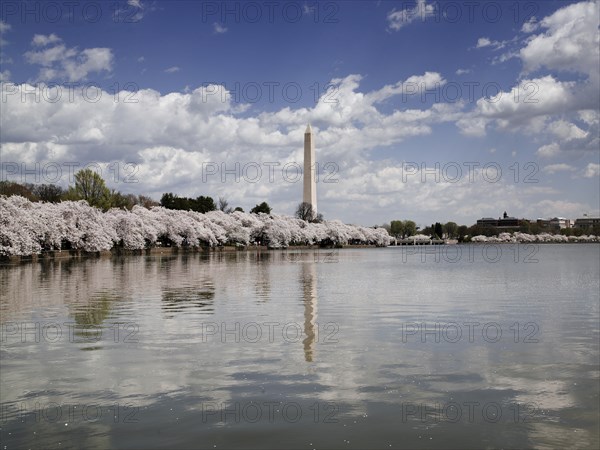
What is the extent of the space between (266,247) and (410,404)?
11668 centimetres

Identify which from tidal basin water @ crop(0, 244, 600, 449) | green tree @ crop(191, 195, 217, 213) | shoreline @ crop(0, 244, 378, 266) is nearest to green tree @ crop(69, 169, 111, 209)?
shoreline @ crop(0, 244, 378, 266)

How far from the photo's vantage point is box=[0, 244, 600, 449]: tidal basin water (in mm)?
7695

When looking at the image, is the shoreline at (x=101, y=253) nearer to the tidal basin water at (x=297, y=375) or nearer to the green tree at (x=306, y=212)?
the green tree at (x=306, y=212)

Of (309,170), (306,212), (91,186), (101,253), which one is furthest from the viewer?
(306,212)

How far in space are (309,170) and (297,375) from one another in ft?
387

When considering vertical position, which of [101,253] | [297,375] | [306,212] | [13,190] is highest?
[13,190]

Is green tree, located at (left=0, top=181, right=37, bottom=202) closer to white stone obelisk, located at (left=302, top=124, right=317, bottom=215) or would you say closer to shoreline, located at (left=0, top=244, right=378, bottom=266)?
shoreline, located at (left=0, top=244, right=378, bottom=266)

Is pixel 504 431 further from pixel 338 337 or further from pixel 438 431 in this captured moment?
pixel 338 337

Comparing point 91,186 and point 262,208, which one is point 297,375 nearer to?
point 91,186

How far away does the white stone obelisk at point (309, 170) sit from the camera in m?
124

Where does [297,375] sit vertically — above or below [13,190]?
below

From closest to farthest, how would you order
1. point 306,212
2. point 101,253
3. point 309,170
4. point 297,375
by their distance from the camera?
1. point 297,375
2. point 101,253
3. point 309,170
4. point 306,212

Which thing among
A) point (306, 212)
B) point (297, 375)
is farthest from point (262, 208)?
point (297, 375)

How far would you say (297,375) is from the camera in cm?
1045
